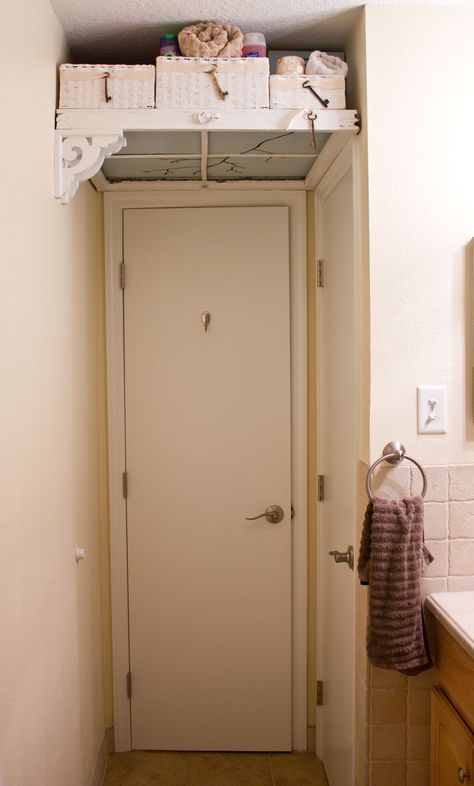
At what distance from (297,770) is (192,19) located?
98.2 inches

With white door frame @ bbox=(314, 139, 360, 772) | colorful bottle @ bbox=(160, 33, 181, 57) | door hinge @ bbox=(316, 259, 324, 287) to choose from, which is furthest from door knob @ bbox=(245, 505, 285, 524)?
colorful bottle @ bbox=(160, 33, 181, 57)

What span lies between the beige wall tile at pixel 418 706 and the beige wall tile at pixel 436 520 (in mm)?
415

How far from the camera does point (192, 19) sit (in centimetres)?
171

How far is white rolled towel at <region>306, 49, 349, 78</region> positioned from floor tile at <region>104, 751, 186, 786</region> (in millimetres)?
2362

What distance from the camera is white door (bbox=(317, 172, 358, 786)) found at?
1895mm

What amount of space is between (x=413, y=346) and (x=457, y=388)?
16cm

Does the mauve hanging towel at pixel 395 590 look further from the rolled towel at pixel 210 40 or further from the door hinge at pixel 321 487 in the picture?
the rolled towel at pixel 210 40

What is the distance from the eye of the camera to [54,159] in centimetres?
165

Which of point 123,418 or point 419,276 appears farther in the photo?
point 123,418

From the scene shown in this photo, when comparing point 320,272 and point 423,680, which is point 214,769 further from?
point 320,272

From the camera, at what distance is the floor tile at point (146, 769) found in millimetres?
2258

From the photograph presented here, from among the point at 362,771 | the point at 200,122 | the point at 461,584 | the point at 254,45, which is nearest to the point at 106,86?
the point at 200,122

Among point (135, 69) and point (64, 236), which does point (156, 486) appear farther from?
point (135, 69)

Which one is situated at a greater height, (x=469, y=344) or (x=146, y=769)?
(x=469, y=344)
